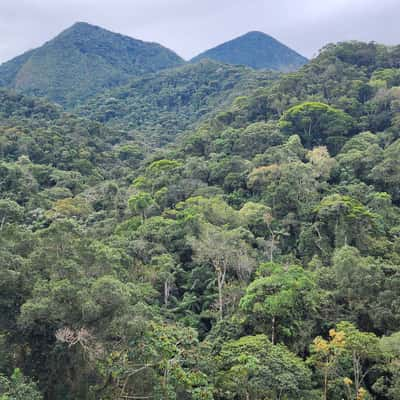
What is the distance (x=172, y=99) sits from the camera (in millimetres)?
82312

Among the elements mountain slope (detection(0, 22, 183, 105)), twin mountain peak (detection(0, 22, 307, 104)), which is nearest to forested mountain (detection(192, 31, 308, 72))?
twin mountain peak (detection(0, 22, 307, 104))

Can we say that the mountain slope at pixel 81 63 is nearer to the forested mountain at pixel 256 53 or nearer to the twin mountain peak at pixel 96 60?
the twin mountain peak at pixel 96 60

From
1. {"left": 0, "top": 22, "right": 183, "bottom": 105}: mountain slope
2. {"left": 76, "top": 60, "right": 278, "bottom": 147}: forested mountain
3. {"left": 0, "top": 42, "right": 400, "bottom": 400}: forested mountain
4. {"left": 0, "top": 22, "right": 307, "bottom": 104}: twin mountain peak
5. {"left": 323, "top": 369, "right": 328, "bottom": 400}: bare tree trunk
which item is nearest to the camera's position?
{"left": 0, "top": 42, "right": 400, "bottom": 400}: forested mountain

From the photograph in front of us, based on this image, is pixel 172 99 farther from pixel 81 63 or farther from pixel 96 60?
pixel 96 60

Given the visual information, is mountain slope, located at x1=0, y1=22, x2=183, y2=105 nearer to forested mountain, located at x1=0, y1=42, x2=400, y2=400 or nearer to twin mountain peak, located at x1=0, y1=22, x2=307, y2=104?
twin mountain peak, located at x1=0, y1=22, x2=307, y2=104

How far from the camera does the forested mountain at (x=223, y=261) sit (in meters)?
12.1

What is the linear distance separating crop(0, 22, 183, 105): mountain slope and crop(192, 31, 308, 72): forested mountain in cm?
1766

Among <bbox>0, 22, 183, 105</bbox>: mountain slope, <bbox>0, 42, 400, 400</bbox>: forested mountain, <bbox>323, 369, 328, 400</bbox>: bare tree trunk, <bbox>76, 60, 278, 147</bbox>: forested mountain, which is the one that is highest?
<bbox>0, 22, 183, 105</bbox>: mountain slope

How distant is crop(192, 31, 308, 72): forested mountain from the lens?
14475 cm

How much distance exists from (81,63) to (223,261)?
3989 inches

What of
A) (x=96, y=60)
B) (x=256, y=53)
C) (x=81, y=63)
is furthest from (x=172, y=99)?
(x=256, y=53)

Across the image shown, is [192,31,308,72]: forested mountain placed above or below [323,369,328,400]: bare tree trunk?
above

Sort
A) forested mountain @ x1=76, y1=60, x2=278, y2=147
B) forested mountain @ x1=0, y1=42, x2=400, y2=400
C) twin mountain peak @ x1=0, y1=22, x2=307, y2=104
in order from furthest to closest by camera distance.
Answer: twin mountain peak @ x1=0, y1=22, x2=307, y2=104 < forested mountain @ x1=76, y1=60, x2=278, y2=147 < forested mountain @ x1=0, y1=42, x2=400, y2=400

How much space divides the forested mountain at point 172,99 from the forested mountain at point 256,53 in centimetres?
5364
